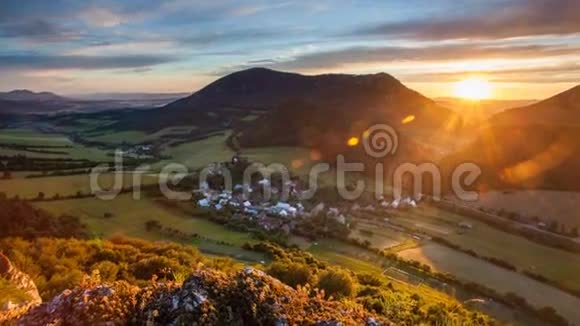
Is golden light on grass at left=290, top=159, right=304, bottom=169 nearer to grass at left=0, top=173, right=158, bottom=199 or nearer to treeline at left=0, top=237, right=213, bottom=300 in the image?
grass at left=0, top=173, right=158, bottom=199

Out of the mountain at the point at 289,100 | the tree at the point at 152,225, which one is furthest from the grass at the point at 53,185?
the mountain at the point at 289,100

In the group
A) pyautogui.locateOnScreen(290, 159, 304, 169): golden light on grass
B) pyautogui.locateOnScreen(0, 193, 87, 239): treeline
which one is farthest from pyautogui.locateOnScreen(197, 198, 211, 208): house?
pyautogui.locateOnScreen(290, 159, 304, 169): golden light on grass

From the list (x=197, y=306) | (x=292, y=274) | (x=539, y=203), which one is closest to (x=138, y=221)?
(x=292, y=274)

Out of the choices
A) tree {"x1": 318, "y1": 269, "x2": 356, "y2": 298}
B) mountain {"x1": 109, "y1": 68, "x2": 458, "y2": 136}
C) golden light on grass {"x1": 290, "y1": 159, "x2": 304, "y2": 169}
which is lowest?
golden light on grass {"x1": 290, "y1": 159, "x2": 304, "y2": 169}

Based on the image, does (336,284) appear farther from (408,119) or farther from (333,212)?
(408,119)

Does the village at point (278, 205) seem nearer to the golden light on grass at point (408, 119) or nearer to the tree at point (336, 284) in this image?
the tree at point (336, 284)

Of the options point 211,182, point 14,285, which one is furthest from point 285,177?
point 14,285
